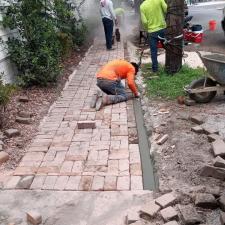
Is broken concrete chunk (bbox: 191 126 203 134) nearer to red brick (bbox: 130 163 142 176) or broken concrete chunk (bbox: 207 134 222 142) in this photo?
broken concrete chunk (bbox: 207 134 222 142)

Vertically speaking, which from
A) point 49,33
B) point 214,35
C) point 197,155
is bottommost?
point 214,35

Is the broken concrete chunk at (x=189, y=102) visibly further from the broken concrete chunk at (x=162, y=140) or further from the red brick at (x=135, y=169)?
the red brick at (x=135, y=169)

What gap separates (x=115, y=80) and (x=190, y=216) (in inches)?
170

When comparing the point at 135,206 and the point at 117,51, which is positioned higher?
the point at 135,206

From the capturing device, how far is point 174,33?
8992mm

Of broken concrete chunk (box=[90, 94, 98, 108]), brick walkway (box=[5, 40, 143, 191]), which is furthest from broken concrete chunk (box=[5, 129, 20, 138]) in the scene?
broken concrete chunk (box=[90, 94, 98, 108])

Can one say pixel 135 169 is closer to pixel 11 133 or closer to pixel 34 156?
pixel 34 156

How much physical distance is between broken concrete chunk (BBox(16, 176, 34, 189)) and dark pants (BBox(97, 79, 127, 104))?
3.07 meters

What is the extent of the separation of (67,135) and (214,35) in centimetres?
1005

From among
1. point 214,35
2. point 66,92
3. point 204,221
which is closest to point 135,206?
point 204,221

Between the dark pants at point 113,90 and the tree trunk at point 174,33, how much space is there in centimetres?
180

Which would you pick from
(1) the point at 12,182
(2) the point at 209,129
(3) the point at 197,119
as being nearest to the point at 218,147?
(2) the point at 209,129

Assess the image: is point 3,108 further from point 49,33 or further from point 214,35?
point 214,35

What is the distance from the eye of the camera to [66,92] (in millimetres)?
8750
